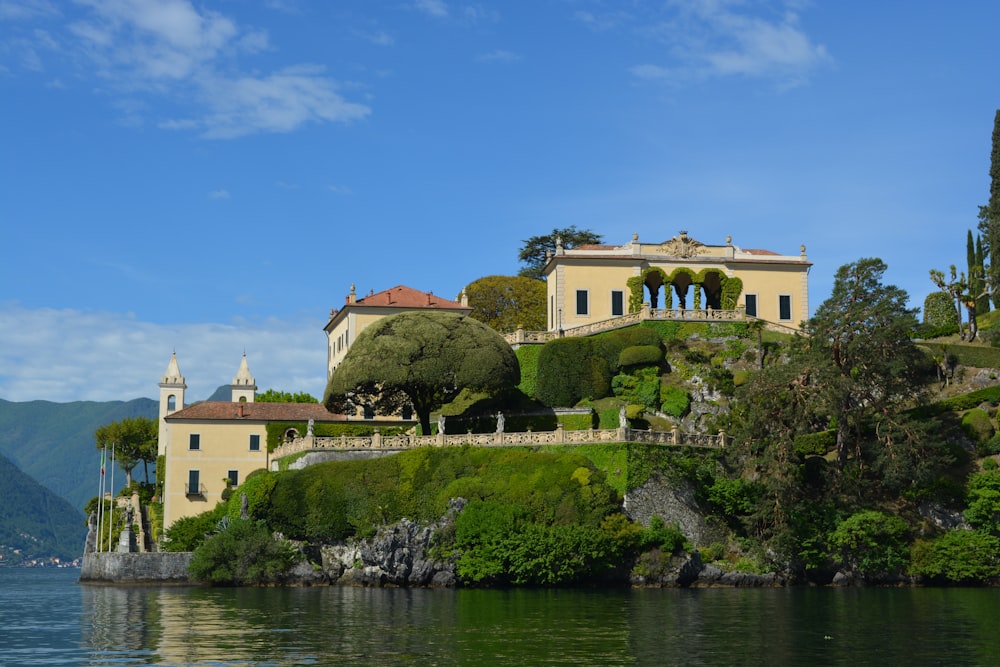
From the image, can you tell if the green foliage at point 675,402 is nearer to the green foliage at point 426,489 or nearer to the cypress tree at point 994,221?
the green foliage at point 426,489

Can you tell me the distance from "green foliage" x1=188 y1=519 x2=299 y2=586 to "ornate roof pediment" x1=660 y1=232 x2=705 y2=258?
3397 cm

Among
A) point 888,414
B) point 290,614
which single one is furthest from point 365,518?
point 888,414

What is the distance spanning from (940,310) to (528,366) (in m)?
34.6

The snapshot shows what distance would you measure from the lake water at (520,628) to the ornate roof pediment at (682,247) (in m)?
31.2

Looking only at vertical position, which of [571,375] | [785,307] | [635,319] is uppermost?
[785,307]

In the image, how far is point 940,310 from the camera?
298ft

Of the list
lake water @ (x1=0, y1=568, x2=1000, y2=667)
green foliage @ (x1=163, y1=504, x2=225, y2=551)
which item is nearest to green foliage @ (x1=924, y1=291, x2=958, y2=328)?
lake water @ (x1=0, y1=568, x2=1000, y2=667)

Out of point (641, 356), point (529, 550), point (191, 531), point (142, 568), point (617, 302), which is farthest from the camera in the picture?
point (617, 302)

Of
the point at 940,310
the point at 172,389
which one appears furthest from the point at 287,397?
the point at 940,310

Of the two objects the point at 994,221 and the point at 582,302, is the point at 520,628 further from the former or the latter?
the point at 994,221

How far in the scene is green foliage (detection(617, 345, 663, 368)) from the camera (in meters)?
72.4

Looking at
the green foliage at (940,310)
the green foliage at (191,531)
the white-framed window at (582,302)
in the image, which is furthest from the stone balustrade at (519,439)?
the green foliage at (940,310)

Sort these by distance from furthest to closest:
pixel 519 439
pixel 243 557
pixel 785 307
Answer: pixel 785 307, pixel 519 439, pixel 243 557

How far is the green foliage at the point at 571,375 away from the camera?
7281 centimetres
